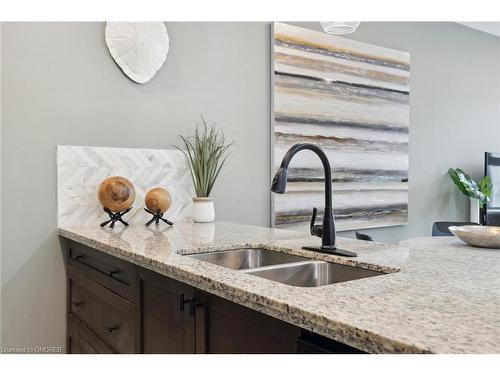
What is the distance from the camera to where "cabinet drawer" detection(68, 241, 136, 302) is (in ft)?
5.41

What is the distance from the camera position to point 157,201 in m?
2.34

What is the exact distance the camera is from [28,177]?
225 cm

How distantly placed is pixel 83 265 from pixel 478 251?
5.32 ft

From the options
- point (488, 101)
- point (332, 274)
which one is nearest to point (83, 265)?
point (332, 274)

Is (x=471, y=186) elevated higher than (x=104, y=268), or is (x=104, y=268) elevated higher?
(x=471, y=186)

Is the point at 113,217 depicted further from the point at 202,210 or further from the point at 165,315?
the point at 165,315

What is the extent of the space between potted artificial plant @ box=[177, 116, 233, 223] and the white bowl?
123 centimetres

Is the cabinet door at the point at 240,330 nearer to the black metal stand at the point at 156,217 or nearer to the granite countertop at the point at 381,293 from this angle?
the granite countertop at the point at 381,293

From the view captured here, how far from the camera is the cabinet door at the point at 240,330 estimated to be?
3.18 feet

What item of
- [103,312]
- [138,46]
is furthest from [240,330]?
[138,46]

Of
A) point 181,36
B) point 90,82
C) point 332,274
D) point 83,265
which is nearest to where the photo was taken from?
point 332,274

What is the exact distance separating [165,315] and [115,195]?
94cm

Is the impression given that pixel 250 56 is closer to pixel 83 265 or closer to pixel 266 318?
pixel 83 265
